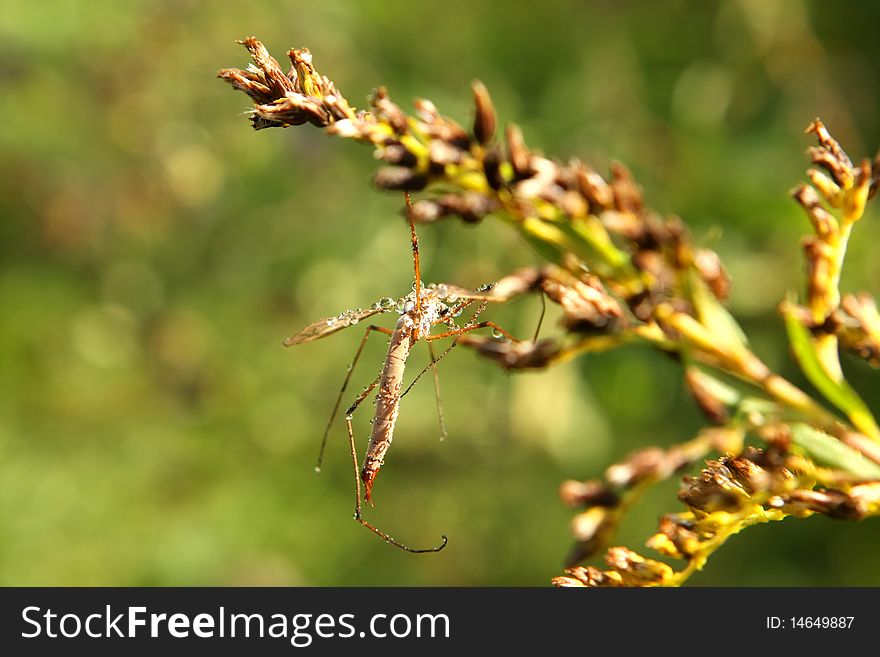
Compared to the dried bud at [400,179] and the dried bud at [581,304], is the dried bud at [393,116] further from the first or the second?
the dried bud at [581,304]

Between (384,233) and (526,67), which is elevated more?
(526,67)

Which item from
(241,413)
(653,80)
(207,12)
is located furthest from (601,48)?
(241,413)

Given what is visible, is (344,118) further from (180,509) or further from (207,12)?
(180,509)

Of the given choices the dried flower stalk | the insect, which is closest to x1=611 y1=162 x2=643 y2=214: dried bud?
the dried flower stalk

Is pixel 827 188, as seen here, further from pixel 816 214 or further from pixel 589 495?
pixel 589 495

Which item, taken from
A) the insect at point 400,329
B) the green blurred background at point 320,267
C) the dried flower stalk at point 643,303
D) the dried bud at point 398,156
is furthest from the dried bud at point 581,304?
the green blurred background at point 320,267
